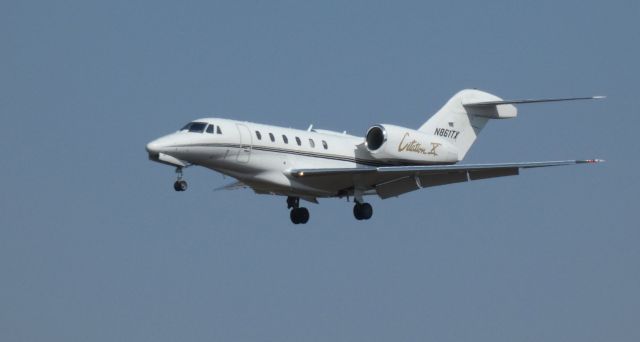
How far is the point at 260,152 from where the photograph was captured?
31672 mm

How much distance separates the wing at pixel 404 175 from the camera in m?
32.1

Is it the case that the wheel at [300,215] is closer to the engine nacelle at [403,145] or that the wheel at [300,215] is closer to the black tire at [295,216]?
the black tire at [295,216]

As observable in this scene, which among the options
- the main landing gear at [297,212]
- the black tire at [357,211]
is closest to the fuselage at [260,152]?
the black tire at [357,211]

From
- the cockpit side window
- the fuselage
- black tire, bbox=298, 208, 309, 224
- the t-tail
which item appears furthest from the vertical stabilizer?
the cockpit side window

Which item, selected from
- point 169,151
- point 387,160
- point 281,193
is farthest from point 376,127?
point 169,151

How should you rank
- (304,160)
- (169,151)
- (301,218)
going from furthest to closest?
1. (301,218)
2. (304,160)
3. (169,151)

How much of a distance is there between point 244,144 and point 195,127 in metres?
1.22

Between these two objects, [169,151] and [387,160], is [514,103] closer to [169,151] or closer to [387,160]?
[387,160]

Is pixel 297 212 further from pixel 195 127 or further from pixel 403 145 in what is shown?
pixel 195 127

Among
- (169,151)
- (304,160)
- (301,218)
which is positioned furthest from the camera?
(301,218)

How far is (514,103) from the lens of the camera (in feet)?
117

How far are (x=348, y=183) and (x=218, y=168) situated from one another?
3577mm

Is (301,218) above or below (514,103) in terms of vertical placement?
below

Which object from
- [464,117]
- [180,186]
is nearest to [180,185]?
[180,186]
